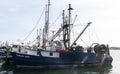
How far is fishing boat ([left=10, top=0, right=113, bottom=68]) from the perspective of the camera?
3944 cm

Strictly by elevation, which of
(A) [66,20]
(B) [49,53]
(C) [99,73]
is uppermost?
(A) [66,20]

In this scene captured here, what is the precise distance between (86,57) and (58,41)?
4.68 metres

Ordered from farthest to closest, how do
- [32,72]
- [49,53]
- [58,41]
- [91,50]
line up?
1. [91,50]
2. [58,41]
3. [49,53]
4. [32,72]

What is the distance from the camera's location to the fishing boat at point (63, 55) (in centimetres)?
3944

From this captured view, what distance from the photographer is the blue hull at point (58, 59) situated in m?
39.2

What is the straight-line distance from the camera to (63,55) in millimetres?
41812

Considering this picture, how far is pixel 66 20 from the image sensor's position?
151ft

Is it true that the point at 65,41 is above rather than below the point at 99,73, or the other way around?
above

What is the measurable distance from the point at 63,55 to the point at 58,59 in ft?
3.02

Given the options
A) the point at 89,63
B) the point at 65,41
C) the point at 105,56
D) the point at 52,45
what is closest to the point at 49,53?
the point at 52,45

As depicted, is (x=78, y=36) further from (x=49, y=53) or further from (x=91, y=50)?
(x=49, y=53)

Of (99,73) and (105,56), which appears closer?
(99,73)

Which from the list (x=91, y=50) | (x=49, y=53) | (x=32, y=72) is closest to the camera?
(x=32, y=72)

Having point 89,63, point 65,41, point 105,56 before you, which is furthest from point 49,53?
point 105,56
